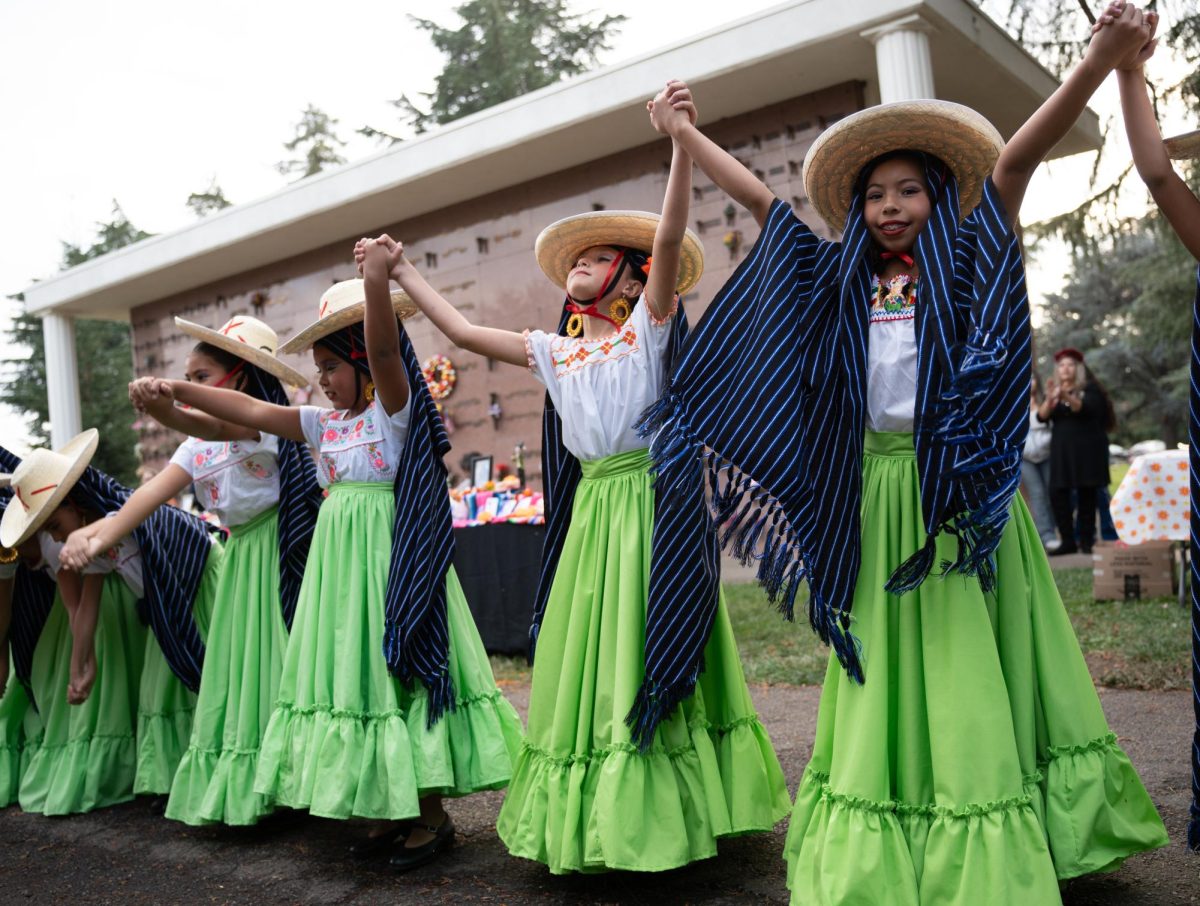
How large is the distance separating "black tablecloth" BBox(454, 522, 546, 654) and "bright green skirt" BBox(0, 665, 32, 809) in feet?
9.52

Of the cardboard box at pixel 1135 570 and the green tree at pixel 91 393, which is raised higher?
the green tree at pixel 91 393

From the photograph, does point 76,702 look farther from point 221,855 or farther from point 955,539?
point 955,539

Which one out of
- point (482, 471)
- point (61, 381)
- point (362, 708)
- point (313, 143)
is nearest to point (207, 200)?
point (313, 143)

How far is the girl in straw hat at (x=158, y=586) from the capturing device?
13.5ft

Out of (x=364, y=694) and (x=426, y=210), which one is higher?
(x=426, y=210)

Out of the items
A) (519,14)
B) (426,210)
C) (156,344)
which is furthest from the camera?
(519,14)

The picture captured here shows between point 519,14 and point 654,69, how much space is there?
18863 millimetres

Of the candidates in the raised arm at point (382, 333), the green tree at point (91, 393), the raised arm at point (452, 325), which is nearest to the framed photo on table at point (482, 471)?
the raised arm at point (382, 333)

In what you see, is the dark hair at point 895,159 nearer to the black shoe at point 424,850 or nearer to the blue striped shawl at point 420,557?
the blue striped shawl at point 420,557

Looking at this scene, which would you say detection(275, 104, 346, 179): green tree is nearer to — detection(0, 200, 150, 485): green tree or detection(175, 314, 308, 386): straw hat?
detection(0, 200, 150, 485): green tree

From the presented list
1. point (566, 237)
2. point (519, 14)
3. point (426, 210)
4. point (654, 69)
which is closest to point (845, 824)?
point (566, 237)

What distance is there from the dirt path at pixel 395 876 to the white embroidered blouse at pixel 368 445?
125 centimetres

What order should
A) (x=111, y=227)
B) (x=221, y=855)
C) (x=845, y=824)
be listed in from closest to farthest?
(x=845, y=824) → (x=221, y=855) → (x=111, y=227)

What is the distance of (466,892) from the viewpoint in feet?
9.66
